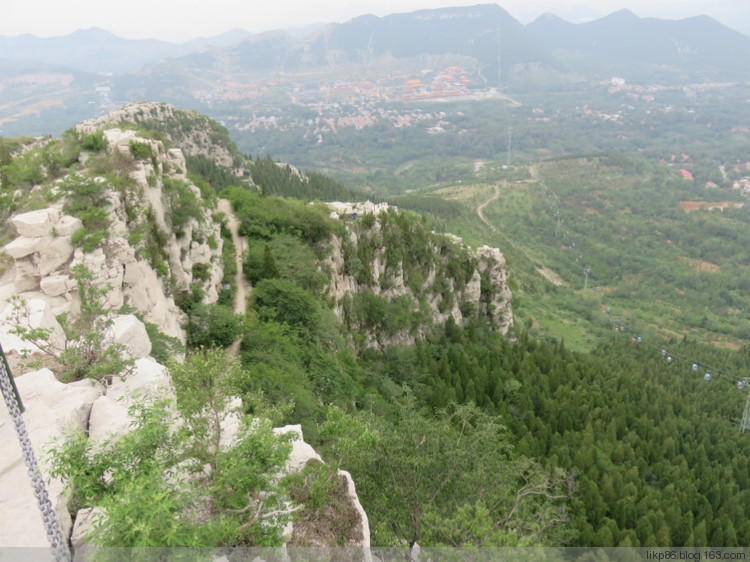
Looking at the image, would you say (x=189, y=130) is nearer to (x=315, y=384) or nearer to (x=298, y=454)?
(x=315, y=384)

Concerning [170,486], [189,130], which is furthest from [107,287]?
[189,130]

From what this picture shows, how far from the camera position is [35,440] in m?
9.91

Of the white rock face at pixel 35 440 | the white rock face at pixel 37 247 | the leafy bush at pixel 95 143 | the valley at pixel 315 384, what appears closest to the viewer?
the white rock face at pixel 35 440

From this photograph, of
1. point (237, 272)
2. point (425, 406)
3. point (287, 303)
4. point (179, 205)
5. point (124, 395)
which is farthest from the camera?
point (237, 272)

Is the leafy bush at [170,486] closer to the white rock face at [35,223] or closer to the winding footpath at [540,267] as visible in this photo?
the white rock face at [35,223]

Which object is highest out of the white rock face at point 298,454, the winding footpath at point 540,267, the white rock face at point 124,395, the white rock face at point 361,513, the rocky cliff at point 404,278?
the white rock face at point 124,395

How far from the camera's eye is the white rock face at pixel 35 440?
841 cm

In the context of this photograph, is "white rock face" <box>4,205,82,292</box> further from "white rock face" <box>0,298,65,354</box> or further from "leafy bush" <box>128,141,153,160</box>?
"leafy bush" <box>128,141,153,160</box>

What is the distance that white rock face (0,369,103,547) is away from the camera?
27.6 ft

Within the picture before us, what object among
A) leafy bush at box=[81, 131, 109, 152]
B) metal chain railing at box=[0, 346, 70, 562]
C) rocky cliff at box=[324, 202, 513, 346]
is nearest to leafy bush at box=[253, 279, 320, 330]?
rocky cliff at box=[324, 202, 513, 346]

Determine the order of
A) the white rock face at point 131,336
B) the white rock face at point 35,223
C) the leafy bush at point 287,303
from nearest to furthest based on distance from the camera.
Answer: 1. the white rock face at point 131,336
2. the white rock face at point 35,223
3. the leafy bush at point 287,303

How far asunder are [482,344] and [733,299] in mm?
93397

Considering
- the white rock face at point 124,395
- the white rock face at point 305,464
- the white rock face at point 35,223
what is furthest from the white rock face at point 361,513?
the white rock face at point 35,223

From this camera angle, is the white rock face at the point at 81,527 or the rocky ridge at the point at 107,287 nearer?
the white rock face at the point at 81,527
